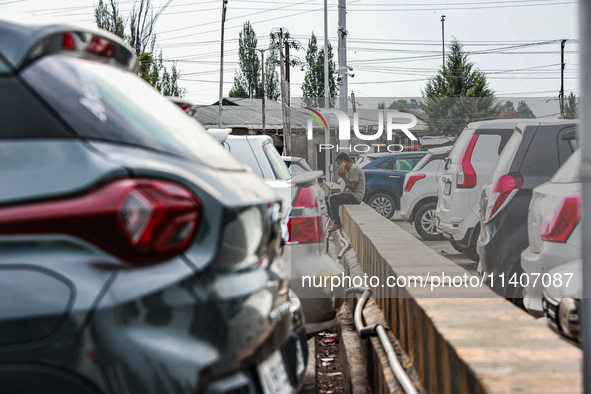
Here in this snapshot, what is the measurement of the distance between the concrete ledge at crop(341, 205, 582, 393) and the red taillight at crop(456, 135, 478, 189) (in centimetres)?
340

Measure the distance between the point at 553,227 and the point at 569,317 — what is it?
72 centimetres

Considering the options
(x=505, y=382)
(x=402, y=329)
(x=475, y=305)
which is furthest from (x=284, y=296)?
(x=402, y=329)

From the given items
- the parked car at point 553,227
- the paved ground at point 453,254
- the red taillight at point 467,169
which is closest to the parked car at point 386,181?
the paved ground at point 453,254

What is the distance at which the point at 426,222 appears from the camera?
12.1m

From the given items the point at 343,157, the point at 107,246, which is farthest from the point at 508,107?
the point at 107,246

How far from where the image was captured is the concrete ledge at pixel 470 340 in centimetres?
286

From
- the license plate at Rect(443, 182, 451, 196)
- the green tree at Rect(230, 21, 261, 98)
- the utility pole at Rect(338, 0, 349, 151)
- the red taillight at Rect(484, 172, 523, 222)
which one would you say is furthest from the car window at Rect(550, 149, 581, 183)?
the green tree at Rect(230, 21, 261, 98)

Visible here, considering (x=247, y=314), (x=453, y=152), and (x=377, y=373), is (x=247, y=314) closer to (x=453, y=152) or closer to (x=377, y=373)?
(x=377, y=373)

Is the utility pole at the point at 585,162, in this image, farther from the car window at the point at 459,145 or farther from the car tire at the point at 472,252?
the car tire at the point at 472,252

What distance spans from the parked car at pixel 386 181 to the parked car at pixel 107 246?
1097cm

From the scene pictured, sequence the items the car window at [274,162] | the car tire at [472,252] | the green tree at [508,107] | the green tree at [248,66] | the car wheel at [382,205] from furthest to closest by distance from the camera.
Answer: the green tree at [248,66]
the car wheel at [382,205]
the car tire at [472,252]
the green tree at [508,107]
the car window at [274,162]

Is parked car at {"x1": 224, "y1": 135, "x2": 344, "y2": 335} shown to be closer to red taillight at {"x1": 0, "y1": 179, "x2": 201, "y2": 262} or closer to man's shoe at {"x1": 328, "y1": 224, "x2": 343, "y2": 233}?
red taillight at {"x1": 0, "y1": 179, "x2": 201, "y2": 262}

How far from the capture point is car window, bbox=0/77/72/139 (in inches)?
85.2

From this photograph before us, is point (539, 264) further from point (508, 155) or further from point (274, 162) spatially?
point (274, 162)
